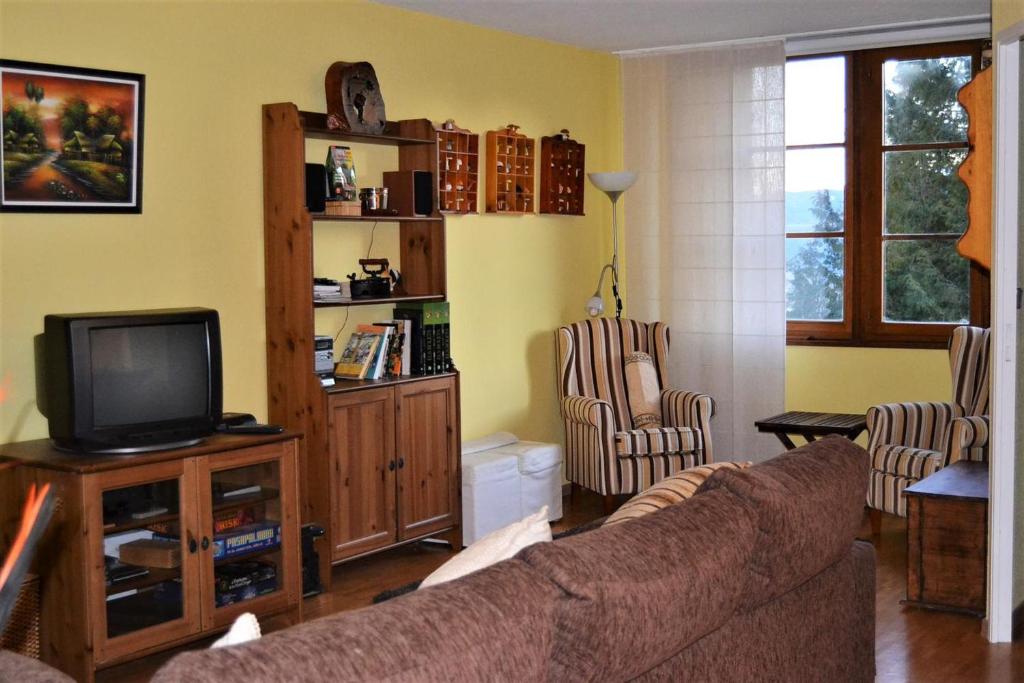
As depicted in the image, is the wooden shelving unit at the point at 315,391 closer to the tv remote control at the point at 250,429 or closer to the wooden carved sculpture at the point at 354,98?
the wooden carved sculpture at the point at 354,98

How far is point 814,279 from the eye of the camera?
6785mm

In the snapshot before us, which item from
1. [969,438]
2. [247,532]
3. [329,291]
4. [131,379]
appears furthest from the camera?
[969,438]

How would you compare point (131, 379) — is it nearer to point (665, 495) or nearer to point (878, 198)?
point (665, 495)

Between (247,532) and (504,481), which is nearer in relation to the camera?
(247,532)

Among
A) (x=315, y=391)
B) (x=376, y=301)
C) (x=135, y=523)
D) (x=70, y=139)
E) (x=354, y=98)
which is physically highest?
(x=354, y=98)

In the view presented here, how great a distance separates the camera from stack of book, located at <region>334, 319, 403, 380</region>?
504 cm

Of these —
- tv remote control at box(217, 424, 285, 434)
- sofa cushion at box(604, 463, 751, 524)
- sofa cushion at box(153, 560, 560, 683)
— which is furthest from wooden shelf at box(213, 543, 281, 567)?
sofa cushion at box(153, 560, 560, 683)

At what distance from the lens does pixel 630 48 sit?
6738 mm

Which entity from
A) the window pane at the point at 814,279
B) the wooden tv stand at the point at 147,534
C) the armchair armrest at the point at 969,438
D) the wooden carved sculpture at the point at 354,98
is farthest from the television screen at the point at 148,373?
the window pane at the point at 814,279

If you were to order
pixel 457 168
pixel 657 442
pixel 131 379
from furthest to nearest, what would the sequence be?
pixel 657 442, pixel 457 168, pixel 131 379

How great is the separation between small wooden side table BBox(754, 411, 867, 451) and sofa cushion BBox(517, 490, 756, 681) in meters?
3.41

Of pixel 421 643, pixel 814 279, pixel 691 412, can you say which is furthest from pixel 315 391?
A: pixel 814 279

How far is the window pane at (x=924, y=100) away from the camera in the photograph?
6.33 meters

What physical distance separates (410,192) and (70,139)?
1.59 m
